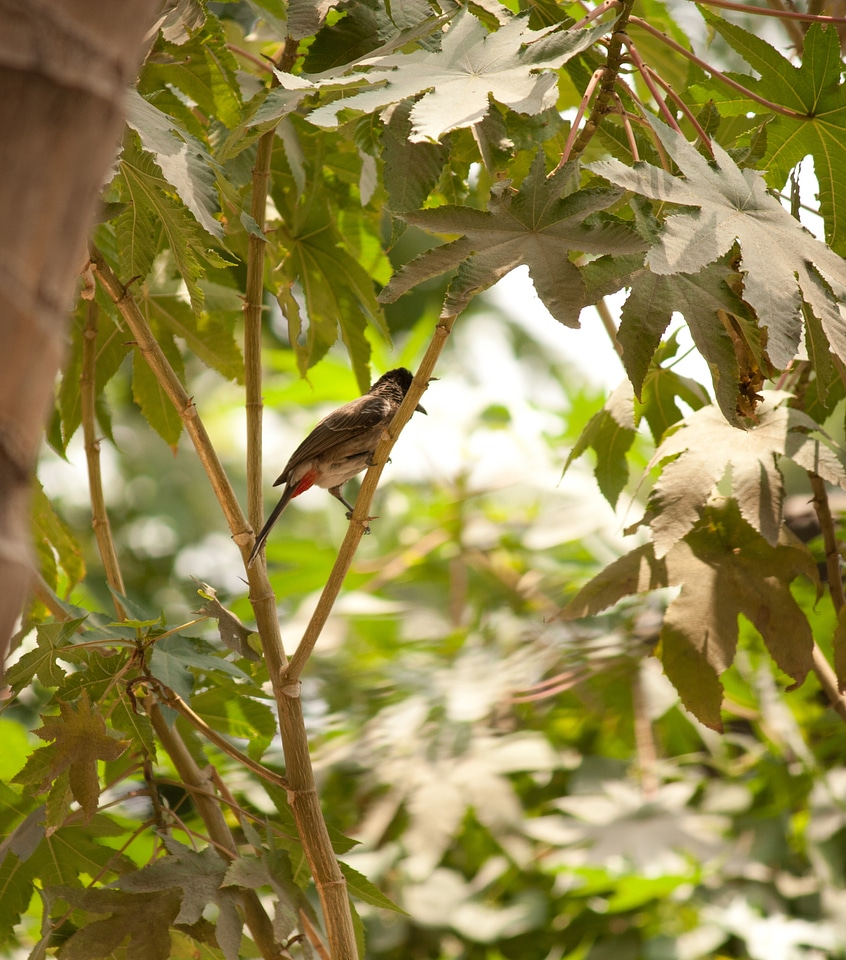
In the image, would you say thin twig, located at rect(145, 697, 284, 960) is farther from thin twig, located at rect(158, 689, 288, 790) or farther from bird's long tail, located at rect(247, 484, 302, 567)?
bird's long tail, located at rect(247, 484, 302, 567)

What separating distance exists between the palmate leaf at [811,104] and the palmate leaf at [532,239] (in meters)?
0.77

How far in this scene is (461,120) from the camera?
1.07m

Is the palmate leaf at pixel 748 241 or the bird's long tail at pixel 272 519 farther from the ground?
the palmate leaf at pixel 748 241

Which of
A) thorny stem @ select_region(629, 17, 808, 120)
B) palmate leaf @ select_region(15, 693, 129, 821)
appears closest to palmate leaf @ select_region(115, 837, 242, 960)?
palmate leaf @ select_region(15, 693, 129, 821)

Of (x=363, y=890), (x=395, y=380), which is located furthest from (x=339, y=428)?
(x=363, y=890)

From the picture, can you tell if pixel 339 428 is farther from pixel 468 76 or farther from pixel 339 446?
pixel 468 76

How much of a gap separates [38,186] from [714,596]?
1.50m

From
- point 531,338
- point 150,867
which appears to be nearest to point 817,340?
point 150,867

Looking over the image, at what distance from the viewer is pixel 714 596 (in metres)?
1.73

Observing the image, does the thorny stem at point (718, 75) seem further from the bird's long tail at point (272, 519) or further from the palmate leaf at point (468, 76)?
the bird's long tail at point (272, 519)

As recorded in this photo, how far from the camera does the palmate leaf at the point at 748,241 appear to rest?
3.67 ft

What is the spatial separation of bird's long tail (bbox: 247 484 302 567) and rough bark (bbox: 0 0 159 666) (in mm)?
1045

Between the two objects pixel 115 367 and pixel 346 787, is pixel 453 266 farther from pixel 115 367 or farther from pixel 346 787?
pixel 346 787

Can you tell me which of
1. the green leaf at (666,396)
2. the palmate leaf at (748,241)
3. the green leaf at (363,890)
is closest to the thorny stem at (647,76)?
the palmate leaf at (748,241)
